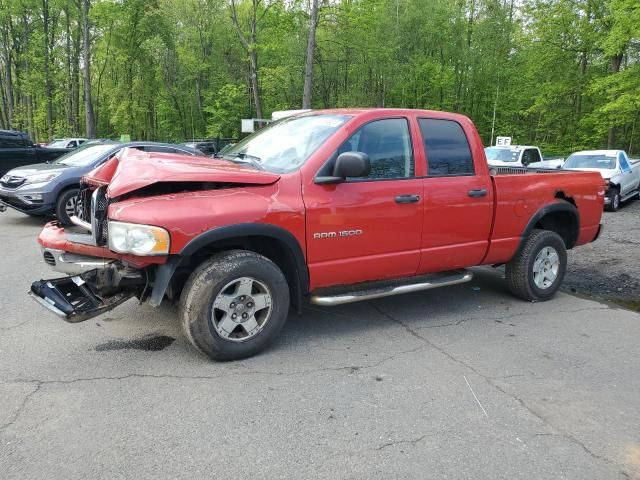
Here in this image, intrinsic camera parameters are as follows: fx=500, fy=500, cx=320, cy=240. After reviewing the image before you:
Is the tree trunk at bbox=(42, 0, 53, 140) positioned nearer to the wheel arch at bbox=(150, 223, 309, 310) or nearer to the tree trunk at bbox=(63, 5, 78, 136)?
the tree trunk at bbox=(63, 5, 78, 136)

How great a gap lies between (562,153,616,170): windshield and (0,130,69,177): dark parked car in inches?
602

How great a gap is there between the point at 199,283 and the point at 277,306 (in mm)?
651

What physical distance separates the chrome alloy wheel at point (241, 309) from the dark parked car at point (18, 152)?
40.1 feet

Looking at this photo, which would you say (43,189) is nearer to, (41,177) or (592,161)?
(41,177)

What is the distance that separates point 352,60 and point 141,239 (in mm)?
30508

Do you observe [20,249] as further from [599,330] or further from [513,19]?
[513,19]

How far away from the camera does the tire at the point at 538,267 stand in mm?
5465

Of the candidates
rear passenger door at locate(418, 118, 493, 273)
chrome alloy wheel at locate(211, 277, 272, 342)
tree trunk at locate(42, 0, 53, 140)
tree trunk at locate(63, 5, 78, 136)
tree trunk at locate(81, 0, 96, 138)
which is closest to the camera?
chrome alloy wheel at locate(211, 277, 272, 342)

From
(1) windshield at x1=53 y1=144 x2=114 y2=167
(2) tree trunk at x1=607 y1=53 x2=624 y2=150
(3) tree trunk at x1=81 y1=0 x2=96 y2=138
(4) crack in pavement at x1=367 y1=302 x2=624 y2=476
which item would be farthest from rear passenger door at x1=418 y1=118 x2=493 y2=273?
(3) tree trunk at x1=81 y1=0 x2=96 y2=138

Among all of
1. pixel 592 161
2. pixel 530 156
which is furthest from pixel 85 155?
pixel 530 156

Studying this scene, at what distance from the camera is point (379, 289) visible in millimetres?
4383

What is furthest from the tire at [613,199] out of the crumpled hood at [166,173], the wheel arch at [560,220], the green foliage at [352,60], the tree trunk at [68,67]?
the tree trunk at [68,67]

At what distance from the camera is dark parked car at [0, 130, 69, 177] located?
13.1m

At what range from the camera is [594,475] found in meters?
2.61
